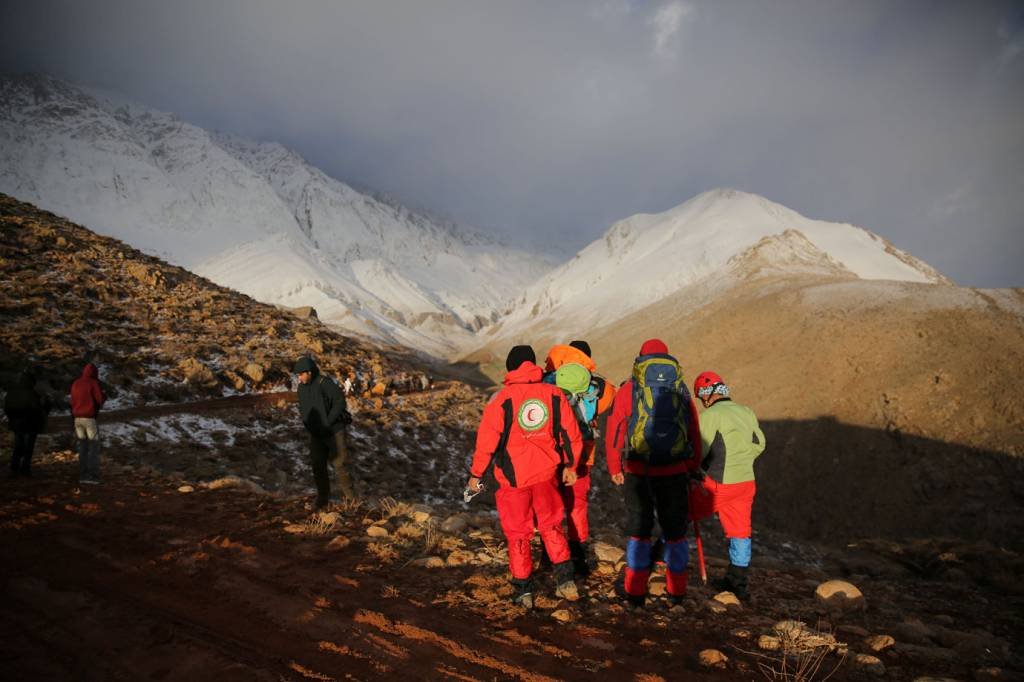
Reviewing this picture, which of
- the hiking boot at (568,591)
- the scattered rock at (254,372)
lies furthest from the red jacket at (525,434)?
the scattered rock at (254,372)

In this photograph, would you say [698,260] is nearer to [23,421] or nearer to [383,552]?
[383,552]

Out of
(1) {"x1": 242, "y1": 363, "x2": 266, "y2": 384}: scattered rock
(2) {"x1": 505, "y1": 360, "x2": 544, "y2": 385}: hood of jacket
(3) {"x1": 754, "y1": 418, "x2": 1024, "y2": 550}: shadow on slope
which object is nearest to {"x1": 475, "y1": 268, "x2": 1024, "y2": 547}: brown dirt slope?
(3) {"x1": 754, "y1": 418, "x2": 1024, "y2": 550}: shadow on slope

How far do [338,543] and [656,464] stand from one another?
3.82 m

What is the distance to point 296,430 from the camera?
601 inches

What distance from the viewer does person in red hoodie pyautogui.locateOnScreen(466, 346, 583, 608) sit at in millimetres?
4711

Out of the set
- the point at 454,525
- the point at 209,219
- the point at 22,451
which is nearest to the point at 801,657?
the point at 454,525

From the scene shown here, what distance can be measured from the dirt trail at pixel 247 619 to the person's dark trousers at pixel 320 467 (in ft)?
5.24

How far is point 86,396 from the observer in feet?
28.6

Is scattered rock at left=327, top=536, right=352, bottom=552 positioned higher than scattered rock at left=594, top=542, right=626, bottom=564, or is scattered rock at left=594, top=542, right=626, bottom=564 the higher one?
scattered rock at left=594, top=542, right=626, bottom=564

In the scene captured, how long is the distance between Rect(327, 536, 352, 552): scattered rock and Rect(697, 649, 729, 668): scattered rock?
4.01 m

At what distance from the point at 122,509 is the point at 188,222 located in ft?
601

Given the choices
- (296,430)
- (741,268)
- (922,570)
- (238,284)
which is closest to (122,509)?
(296,430)

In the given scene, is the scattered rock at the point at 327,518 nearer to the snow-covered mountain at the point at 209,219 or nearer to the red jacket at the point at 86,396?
the red jacket at the point at 86,396

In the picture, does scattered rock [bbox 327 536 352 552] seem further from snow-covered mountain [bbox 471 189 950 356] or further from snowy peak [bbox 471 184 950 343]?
snowy peak [bbox 471 184 950 343]
